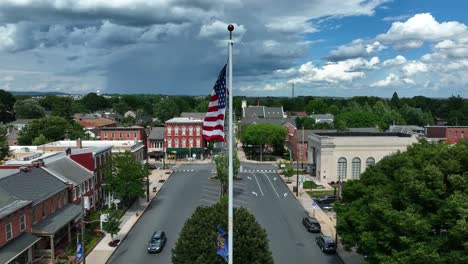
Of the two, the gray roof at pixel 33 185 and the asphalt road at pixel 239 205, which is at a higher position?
the gray roof at pixel 33 185

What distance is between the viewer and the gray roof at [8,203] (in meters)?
28.4

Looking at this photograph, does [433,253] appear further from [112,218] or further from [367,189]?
[112,218]

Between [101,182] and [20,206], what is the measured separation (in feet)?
67.6

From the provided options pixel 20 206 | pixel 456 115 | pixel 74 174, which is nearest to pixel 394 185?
pixel 20 206

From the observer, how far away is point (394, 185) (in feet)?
81.3

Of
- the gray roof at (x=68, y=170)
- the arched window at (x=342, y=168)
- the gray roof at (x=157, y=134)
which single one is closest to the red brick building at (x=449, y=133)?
the arched window at (x=342, y=168)

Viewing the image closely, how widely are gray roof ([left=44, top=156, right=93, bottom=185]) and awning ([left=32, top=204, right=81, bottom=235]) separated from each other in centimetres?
316

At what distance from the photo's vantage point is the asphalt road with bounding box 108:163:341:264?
3444 centimetres

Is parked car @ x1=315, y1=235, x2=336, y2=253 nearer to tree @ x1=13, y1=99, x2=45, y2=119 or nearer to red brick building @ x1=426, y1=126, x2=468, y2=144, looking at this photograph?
red brick building @ x1=426, y1=126, x2=468, y2=144

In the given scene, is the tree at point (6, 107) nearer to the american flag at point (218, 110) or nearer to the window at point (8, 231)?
the window at point (8, 231)

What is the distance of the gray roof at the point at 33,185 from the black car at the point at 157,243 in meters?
10.1

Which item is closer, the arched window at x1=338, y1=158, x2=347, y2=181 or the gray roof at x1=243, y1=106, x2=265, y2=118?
the arched window at x1=338, y1=158, x2=347, y2=181

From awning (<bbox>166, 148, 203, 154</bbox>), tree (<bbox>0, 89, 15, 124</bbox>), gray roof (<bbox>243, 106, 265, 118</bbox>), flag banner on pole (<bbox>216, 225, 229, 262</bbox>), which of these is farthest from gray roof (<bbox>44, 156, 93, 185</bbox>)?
gray roof (<bbox>243, 106, 265, 118</bbox>)

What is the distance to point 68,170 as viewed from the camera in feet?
141
